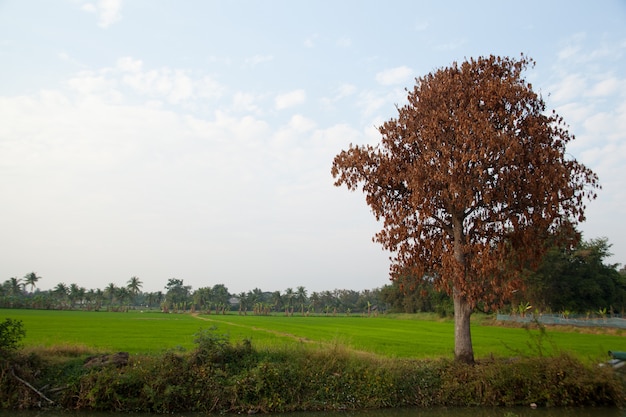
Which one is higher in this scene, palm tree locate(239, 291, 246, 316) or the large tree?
the large tree

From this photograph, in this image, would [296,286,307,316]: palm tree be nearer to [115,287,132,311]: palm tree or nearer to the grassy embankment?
[115,287,132,311]: palm tree

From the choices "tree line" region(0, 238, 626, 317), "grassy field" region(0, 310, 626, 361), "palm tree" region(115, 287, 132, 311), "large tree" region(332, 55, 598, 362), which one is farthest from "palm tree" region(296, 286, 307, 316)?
"large tree" region(332, 55, 598, 362)

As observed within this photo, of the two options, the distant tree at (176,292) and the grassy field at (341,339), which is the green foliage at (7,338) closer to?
the grassy field at (341,339)

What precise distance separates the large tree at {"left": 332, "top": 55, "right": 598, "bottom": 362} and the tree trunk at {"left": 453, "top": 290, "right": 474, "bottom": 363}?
38mm

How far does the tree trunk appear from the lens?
1617cm

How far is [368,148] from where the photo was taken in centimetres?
1719

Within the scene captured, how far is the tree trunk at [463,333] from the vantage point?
1617 centimetres

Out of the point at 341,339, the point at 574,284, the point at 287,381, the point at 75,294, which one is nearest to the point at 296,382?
the point at 287,381

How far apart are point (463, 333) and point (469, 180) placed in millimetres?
5891

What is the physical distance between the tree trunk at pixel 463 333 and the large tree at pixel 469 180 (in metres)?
0.04

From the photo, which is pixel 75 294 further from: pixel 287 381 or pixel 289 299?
pixel 287 381

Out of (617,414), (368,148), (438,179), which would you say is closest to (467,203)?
(438,179)

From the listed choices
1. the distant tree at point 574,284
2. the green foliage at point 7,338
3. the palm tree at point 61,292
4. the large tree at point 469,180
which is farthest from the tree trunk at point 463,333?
the palm tree at point 61,292

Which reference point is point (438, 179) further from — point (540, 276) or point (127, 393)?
point (540, 276)
